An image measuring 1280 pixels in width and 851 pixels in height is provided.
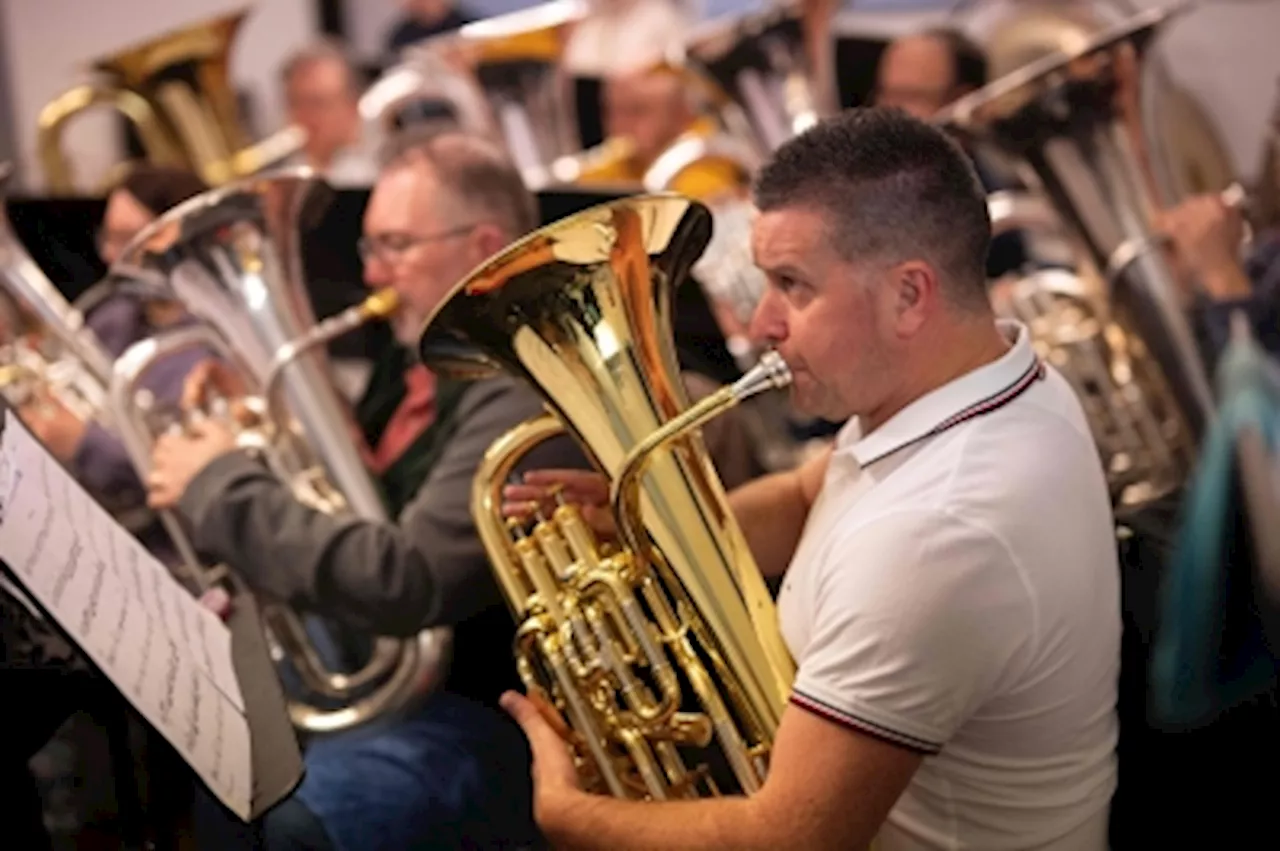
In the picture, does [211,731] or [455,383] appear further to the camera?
[455,383]

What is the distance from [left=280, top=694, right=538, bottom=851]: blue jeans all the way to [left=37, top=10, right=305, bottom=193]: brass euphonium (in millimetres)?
2205

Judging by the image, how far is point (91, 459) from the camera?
2.44m

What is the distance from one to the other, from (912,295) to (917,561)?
10.2 inches

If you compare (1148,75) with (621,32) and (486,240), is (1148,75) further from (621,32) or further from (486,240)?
(621,32)

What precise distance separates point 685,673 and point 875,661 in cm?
26

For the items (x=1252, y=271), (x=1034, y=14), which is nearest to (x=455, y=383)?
(x=1252, y=271)

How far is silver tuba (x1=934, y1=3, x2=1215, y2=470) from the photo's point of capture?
219 centimetres

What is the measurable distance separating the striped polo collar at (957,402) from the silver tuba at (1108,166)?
1.02 meters


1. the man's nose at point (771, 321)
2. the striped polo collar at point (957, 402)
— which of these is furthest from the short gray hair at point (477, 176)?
the striped polo collar at point (957, 402)

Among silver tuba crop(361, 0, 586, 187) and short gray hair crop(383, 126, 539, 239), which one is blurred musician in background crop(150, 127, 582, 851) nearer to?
short gray hair crop(383, 126, 539, 239)

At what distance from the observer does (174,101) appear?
3.88 meters

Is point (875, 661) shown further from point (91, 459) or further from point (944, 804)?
point (91, 459)

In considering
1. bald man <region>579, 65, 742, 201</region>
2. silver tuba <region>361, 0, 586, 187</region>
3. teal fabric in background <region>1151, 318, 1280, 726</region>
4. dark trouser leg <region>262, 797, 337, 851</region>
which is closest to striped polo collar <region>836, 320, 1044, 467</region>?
teal fabric in background <region>1151, 318, 1280, 726</region>

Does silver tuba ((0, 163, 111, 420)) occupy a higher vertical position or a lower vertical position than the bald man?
higher
